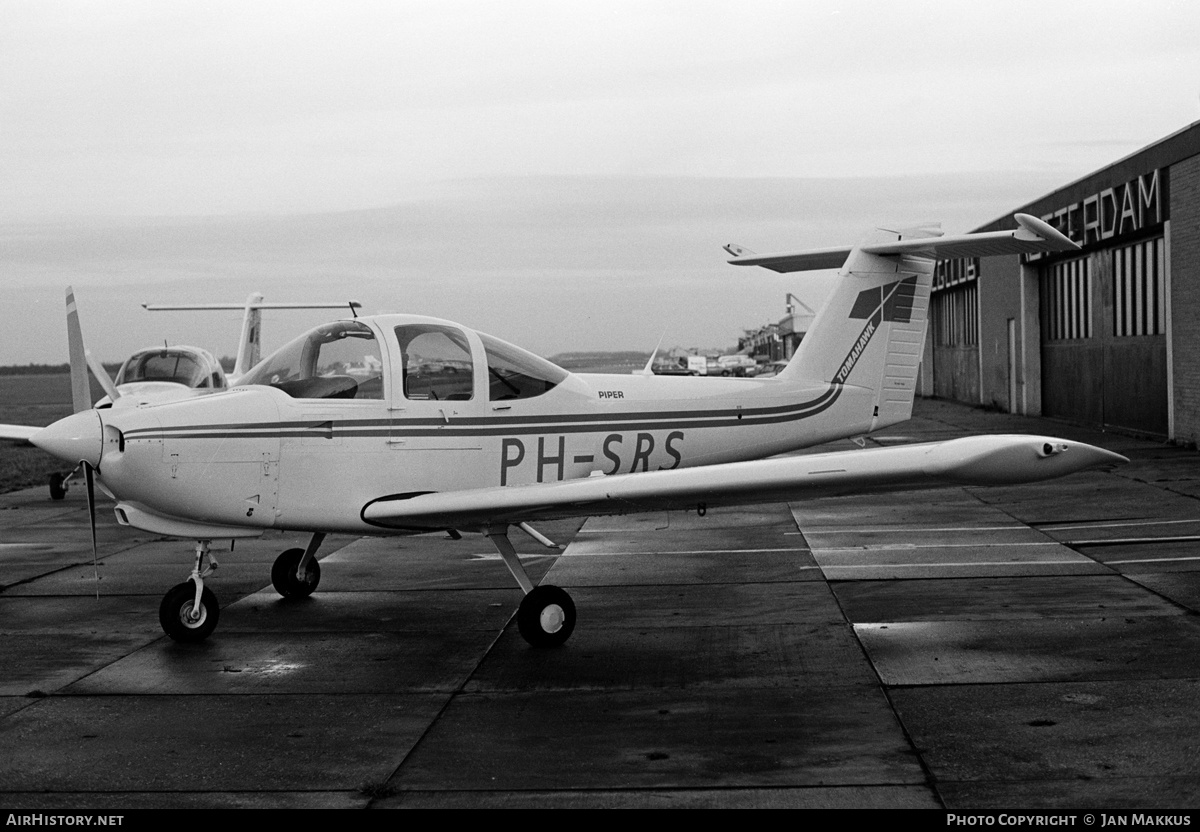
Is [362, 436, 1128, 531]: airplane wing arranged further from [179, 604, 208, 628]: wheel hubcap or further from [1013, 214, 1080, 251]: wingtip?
[1013, 214, 1080, 251]: wingtip

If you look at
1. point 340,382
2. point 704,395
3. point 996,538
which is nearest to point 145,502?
point 340,382

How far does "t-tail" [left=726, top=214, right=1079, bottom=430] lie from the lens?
1012cm

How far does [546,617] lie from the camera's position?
7410 millimetres

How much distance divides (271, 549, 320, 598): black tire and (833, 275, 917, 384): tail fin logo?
4596 mm

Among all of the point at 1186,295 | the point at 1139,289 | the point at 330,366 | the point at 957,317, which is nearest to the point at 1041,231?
the point at 330,366

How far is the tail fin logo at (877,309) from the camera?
10211 millimetres

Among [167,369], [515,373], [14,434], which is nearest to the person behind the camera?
[515,373]

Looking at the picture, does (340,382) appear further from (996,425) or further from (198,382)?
(996,425)

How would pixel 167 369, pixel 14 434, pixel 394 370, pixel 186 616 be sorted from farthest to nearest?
1. pixel 167 369
2. pixel 14 434
3. pixel 394 370
4. pixel 186 616

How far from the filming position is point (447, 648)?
24.5ft

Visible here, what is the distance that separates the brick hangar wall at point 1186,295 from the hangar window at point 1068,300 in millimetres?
5195

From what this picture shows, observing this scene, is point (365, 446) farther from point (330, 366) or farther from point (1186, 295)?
point (1186, 295)

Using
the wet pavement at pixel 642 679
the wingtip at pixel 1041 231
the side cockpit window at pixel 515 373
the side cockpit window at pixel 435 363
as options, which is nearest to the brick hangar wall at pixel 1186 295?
the wet pavement at pixel 642 679

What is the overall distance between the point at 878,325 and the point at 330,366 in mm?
4851
